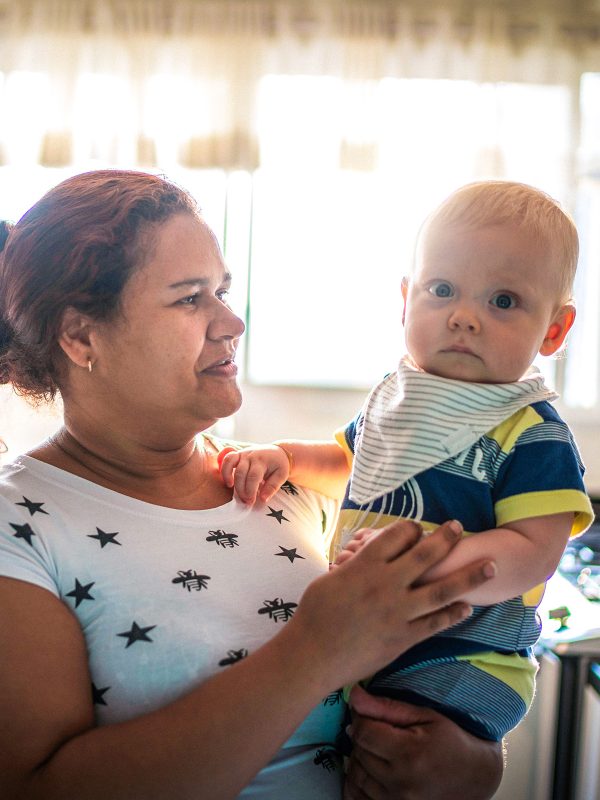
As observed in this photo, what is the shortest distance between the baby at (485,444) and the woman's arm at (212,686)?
0.25 feet

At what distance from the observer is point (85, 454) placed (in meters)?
1.17

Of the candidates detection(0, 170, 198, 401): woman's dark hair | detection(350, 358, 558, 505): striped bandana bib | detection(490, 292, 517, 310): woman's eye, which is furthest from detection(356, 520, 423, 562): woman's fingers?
detection(0, 170, 198, 401): woman's dark hair

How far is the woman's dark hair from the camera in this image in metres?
1.14

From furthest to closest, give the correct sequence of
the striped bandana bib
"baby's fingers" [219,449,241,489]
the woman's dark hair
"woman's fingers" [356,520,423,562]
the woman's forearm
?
"baby's fingers" [219,449,241,489] → the woman's dark hair → the striped bandana bib → "woman's fingers" [356,520,423,562] → the woman's forearm

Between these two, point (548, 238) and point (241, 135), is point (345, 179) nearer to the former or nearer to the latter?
point (241, 135)

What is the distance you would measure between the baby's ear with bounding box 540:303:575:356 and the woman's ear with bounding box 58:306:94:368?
691 millimetres

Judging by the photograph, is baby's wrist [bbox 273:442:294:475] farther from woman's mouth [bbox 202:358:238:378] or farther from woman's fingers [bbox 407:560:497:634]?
woman's fingers [bbox 407:560:497:634]

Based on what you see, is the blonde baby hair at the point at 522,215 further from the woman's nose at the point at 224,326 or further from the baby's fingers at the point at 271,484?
the baby's fingers at the point at 271,484

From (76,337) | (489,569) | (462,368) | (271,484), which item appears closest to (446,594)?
(489,569)

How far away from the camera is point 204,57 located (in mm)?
3857

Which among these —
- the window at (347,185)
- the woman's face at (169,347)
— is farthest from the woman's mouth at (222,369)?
the window at (347,185)

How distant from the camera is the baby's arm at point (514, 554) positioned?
35.9 inches

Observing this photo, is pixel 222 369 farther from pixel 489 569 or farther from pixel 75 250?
pixel 489 569

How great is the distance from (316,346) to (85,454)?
3.08m
